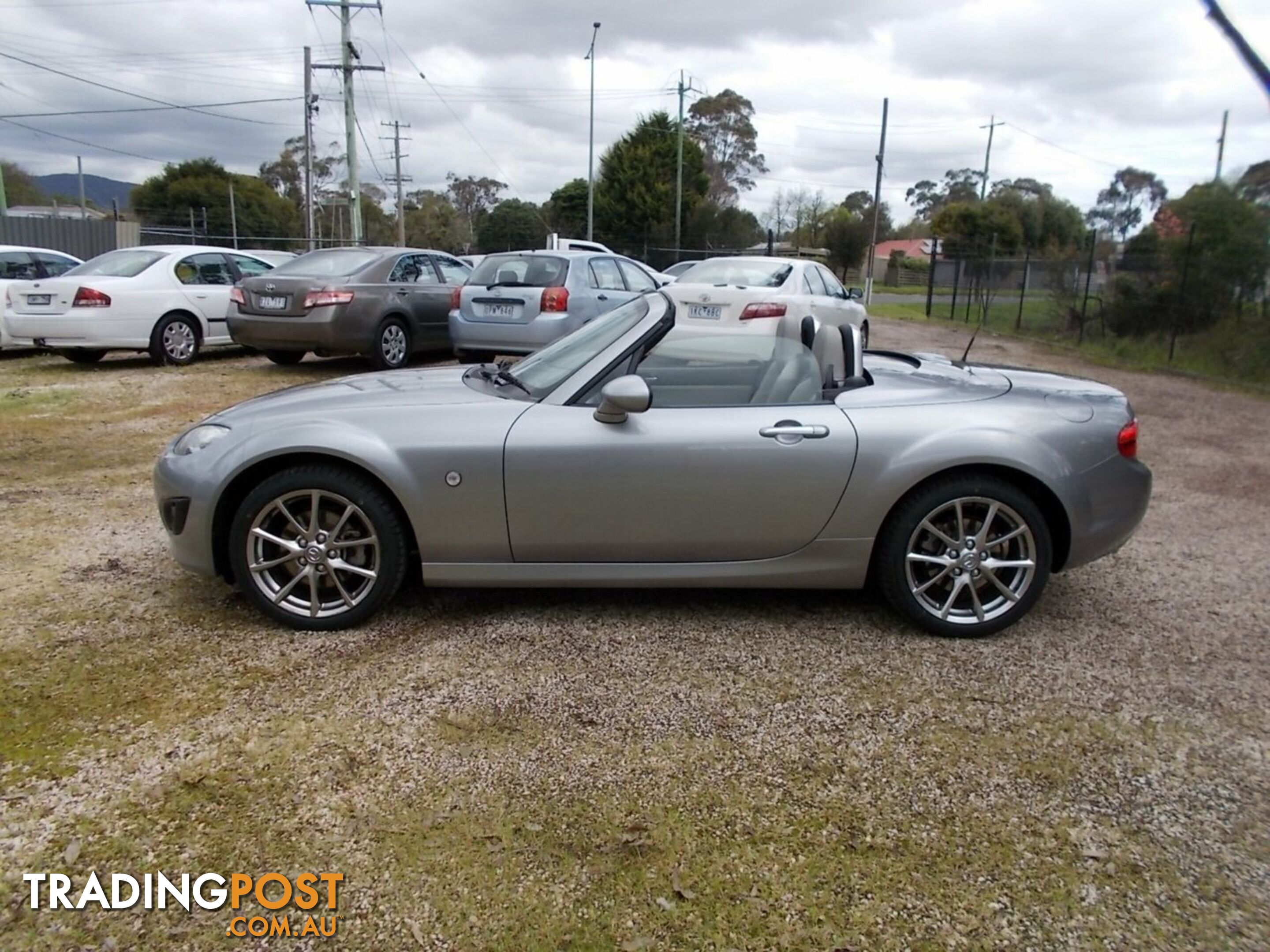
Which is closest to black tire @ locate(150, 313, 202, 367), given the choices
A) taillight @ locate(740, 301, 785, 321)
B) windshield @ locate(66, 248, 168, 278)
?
windshield @ locate(66, 248, 168, 278)

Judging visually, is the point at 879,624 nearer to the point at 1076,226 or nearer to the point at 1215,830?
the point at 1215,830

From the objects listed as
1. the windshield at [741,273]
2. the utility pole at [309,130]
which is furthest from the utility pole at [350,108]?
the windshield at [741,273]

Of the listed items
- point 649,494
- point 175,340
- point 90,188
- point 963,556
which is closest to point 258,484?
point 649,494

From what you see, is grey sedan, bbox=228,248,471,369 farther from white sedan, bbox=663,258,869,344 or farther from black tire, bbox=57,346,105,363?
white sedan, bbox=663,258,869,344

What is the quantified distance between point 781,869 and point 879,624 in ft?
5.42

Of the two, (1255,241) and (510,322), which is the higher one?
(1255,241)

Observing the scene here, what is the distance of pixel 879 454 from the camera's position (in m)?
3.51

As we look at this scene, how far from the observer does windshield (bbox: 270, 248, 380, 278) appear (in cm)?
1007

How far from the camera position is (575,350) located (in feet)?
12.9

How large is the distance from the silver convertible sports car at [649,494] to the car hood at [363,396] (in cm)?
2

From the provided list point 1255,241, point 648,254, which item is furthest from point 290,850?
point 648,254

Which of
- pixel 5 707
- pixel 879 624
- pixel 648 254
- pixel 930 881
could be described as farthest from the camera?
pixel 648 254

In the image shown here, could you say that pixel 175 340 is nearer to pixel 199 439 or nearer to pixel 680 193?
pixel 199 439

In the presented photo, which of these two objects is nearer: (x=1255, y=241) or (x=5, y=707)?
(x=5, y=707)
